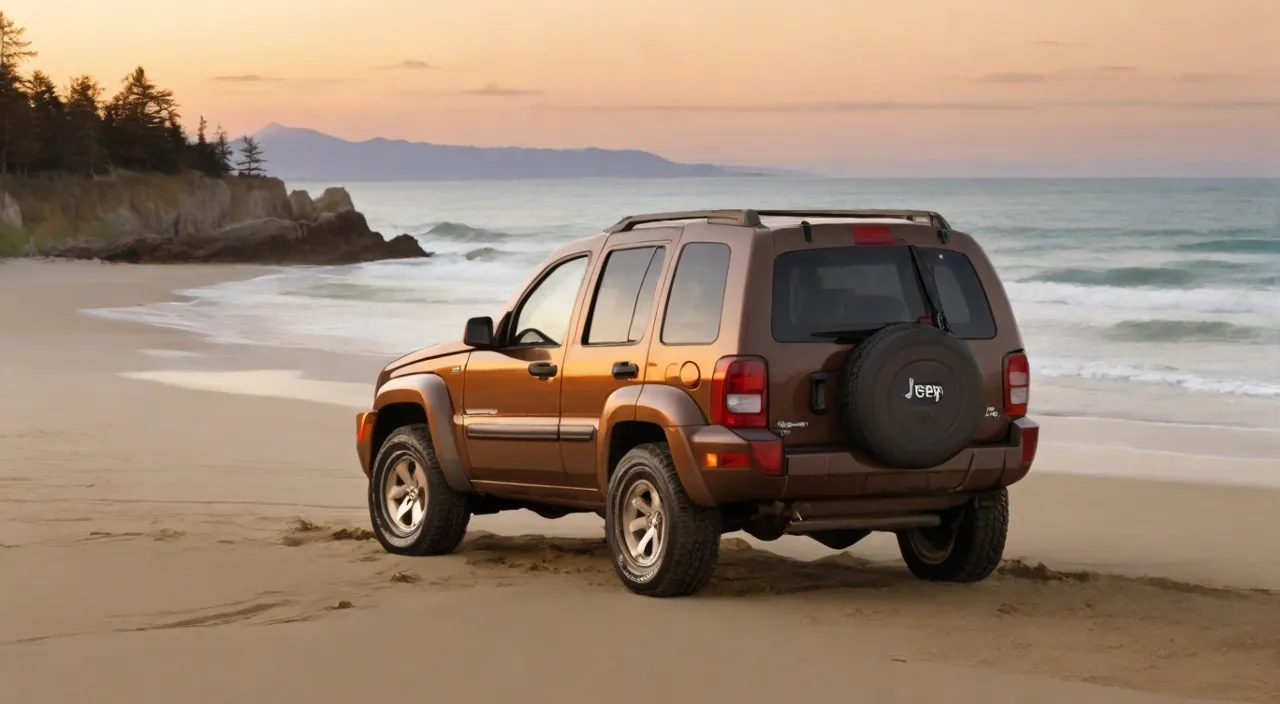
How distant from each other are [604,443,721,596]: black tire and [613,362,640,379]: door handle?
366 millimetres

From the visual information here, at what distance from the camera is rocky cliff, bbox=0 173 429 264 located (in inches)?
3000

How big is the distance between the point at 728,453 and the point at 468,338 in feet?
Answer: 7.14

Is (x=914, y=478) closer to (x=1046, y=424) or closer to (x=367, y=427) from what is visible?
(x=367, y=427)

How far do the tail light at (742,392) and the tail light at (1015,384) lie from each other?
1.33 meters

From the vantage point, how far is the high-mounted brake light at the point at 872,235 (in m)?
8.41

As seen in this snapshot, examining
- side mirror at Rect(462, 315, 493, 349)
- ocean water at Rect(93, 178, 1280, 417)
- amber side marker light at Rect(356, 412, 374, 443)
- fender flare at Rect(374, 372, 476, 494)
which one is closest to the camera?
side mirror at Rect(462, 315, 493, 349)

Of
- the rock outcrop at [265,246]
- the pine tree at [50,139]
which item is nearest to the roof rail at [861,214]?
the rock outcrop at [265,246]

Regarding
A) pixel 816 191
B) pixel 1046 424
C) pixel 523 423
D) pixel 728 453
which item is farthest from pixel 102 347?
pixel 816 191

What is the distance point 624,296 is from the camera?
8.99 meters

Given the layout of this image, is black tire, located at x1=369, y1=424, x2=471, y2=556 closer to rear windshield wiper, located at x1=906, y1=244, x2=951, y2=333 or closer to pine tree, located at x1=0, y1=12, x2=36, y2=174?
rear windshield wiper, located at x1=906, y1=244, x2=951, y2=333

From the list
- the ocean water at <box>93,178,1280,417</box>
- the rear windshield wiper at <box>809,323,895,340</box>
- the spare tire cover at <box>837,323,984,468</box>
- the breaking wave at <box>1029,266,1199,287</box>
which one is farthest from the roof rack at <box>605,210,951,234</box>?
the breaking wave at <box>1029,266,1199,287</box>

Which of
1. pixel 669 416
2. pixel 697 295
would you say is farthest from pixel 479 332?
pixel 669 416

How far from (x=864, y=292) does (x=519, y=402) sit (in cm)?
208

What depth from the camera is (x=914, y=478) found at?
827 centimetres
